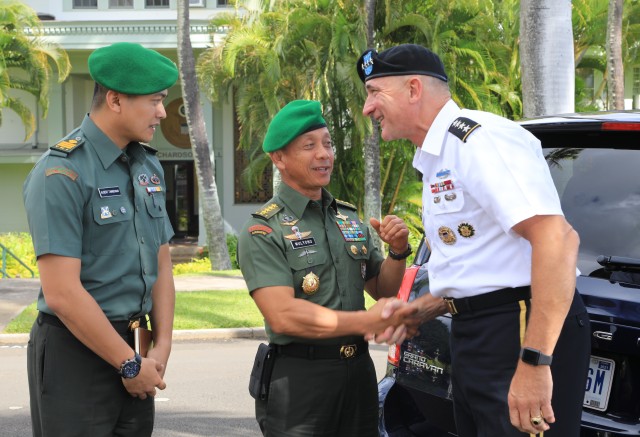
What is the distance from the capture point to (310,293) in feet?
10.4

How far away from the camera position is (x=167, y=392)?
24.4 feet

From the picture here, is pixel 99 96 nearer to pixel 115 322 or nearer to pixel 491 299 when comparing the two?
pixel 115 322

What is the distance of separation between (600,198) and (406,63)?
916 millimetres

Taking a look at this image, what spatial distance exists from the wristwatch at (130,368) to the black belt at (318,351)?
541mm

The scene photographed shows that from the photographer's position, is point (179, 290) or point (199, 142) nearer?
point (179, 290)

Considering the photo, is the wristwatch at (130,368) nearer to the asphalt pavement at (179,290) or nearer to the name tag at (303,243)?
the name tag at (303,243)

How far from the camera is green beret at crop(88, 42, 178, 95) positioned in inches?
115

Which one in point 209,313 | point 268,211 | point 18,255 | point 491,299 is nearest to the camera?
point 491,299

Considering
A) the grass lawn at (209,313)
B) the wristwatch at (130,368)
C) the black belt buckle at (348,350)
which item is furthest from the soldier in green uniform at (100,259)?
the grass lawn at (209,313)

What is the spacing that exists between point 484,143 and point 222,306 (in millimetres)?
9935

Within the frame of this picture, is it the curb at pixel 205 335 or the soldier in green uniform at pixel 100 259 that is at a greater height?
the soldier in green uniform at pixel 100 259

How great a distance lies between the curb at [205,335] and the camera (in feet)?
34.1

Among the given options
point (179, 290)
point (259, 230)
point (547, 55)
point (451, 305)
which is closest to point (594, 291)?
point (451, 305)

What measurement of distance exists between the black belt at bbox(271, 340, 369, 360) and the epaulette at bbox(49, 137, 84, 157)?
3.25 feet
